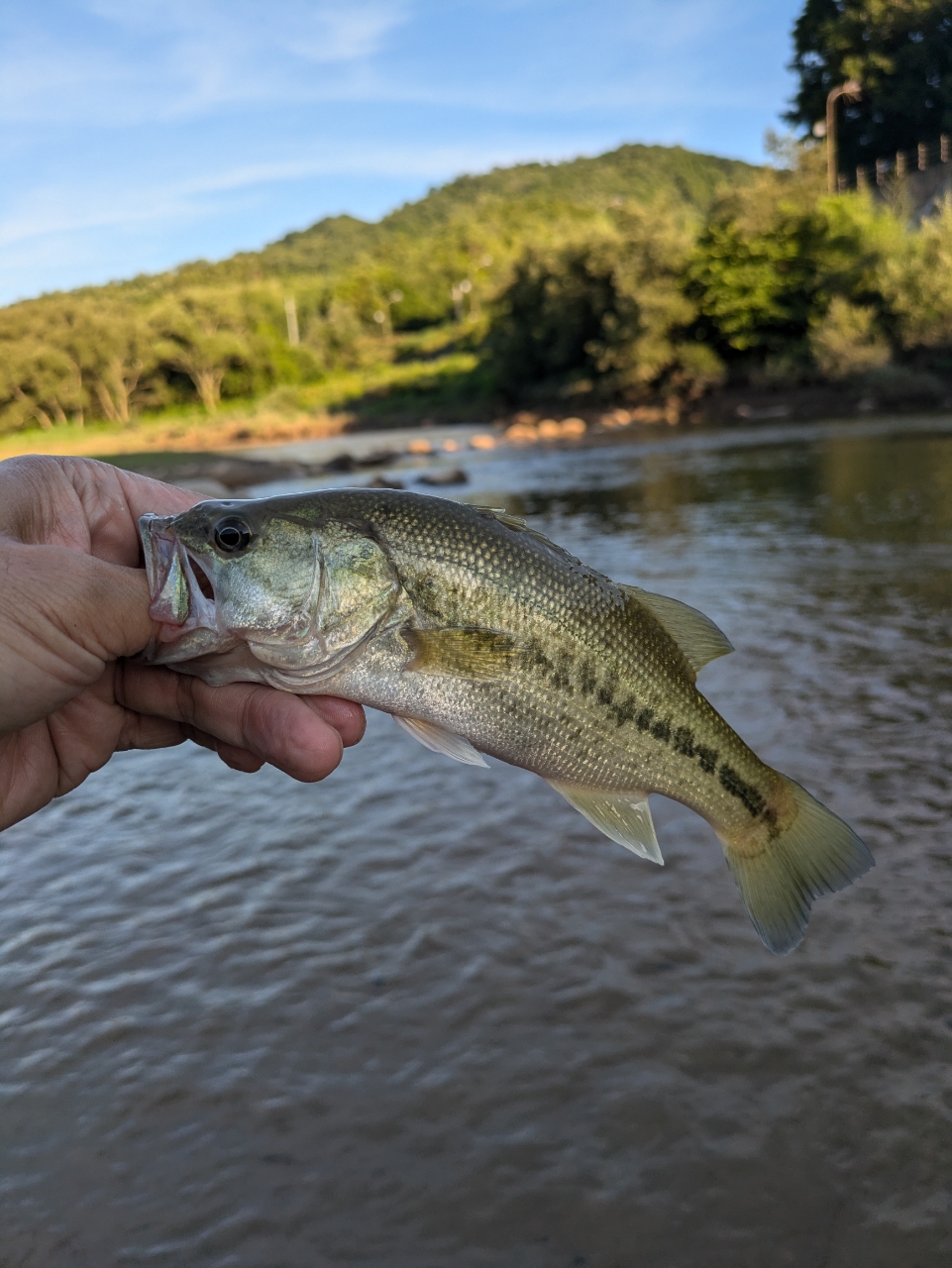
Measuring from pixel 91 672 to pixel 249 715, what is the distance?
50 centimetres

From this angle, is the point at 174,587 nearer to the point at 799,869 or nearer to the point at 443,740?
the point at 443,740

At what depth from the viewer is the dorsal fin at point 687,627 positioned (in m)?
3.41

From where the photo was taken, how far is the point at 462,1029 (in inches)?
195

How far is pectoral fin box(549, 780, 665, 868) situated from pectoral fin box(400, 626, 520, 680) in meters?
0.54

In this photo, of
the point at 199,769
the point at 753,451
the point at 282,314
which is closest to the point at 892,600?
the point at 199,769

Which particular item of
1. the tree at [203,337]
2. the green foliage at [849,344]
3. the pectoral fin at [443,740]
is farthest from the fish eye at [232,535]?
the tree at [203,337]

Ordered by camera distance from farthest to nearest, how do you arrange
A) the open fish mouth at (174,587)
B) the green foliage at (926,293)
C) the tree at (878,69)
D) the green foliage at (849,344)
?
the tree at (878,69)
the green foliage at (849,344)
the green foliage at (926,293)
the open fish mouth at (174,587)

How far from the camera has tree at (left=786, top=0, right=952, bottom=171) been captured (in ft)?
217

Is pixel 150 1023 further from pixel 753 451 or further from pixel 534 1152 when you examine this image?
pixel 753 451

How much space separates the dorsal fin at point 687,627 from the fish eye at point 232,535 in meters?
1.30

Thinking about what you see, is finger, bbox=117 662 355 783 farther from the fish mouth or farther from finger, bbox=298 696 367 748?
the fish mouth

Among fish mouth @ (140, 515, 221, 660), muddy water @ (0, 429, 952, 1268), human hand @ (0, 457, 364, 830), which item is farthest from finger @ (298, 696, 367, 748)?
muddy water @ (0, 429, 952, 1268)

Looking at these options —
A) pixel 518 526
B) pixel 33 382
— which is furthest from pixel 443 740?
pixel 33 382

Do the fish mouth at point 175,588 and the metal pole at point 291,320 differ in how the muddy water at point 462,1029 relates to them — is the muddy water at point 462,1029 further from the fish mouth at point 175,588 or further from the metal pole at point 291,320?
the metal pole at point 291,320
